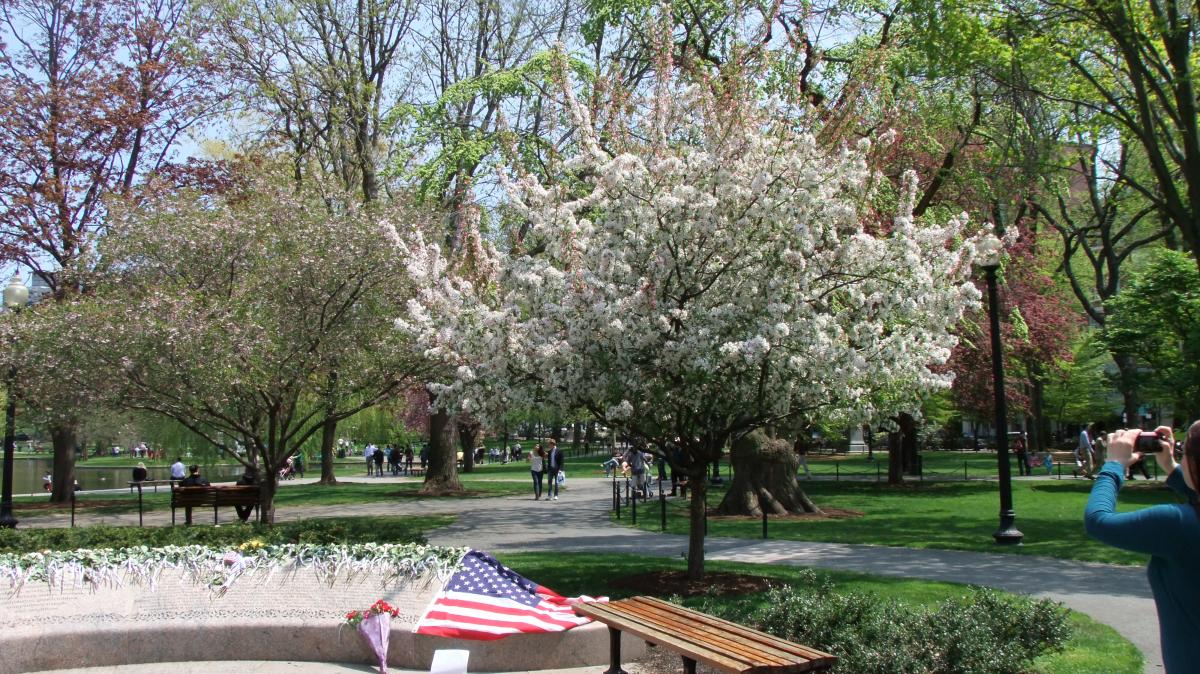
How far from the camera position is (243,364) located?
15.5m

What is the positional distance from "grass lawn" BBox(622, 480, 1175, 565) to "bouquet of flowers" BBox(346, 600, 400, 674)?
35.5 ft

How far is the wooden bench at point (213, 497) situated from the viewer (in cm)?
1984

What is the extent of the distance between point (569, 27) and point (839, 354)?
21.9m

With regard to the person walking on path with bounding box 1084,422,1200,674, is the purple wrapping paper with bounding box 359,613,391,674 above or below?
below

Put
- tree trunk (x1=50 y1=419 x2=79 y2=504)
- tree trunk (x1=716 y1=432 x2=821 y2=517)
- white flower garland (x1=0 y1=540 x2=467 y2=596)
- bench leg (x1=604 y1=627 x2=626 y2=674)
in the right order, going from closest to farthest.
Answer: bench leg (x1=604 y1=627 x2=626 y2=674), white flower garland (x1=0 y1=540 x2=467 y2=596), tree trunk (x1=716 y1=432 x2=821 y2=517), tree trunk (x1=50 y1=419 x2=79 y2=504)

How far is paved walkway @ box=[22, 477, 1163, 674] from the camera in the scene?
37.0 feet

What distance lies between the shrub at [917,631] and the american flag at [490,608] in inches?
66.5

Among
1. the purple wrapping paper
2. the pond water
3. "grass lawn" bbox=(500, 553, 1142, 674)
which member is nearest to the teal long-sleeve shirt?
"grass lawn" bbox=(500, 553, 1142, 674)

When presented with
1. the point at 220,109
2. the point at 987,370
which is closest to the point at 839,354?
the point at 987,370

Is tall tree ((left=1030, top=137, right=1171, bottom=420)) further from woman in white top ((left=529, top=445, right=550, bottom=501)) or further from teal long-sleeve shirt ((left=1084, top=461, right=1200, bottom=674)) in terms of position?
teal long-sleeve shirt ((left=1084, top=461, right=1200, bottom=674))

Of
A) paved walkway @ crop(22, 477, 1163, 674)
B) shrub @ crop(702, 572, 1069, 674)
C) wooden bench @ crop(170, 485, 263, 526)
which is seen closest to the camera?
shrub @ crop(702, 572, 1069, 674)

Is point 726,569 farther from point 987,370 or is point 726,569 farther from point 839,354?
point 987,370

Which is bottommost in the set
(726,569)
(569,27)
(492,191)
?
(726,569)

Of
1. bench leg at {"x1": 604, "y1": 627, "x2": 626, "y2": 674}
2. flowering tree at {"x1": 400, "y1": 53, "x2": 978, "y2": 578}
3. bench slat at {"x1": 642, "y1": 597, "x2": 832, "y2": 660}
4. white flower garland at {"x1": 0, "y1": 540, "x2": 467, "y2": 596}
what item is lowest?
bench leg at {"x1": 604, "y1": 627, "x2": 626, "y2": 674}
